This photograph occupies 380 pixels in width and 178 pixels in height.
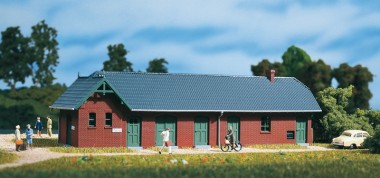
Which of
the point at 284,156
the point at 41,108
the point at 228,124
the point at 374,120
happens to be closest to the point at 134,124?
the point at 228,124

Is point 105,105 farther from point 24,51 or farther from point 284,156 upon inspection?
point 24,51

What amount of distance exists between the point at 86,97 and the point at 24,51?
1807 inches

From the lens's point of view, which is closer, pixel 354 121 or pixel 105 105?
pixel 105 105

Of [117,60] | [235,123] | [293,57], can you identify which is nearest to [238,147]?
[235,123]

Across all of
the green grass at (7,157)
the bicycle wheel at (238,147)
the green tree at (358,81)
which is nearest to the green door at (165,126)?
the bicycle wheel at (238,147)

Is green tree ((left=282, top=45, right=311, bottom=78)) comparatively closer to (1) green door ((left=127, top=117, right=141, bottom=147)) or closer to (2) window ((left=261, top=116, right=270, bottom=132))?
(2) window ((left=261, top=116, right=270, bottom=132))

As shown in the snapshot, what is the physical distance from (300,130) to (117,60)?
42.6m

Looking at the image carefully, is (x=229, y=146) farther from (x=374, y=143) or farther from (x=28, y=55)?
(x=28, y=55)

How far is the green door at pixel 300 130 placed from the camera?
159 feet

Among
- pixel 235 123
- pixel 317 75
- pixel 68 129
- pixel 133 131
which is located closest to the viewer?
pixel 133 131

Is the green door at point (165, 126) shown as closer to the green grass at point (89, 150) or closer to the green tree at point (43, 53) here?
the green grass at point (89, 150)

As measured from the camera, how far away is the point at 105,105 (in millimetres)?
41750

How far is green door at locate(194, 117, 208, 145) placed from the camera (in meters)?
44.5

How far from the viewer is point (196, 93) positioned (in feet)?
151
